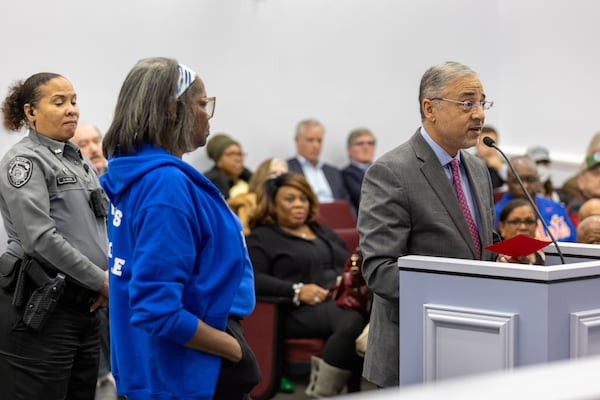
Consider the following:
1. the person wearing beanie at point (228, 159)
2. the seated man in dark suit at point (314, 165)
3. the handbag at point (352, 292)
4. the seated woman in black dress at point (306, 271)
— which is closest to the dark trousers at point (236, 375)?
the handbag at point (352, 292)

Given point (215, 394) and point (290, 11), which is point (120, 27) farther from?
point (215, 394)

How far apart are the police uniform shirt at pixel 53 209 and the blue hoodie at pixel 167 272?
2.54 feet

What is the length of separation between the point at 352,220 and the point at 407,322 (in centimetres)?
436

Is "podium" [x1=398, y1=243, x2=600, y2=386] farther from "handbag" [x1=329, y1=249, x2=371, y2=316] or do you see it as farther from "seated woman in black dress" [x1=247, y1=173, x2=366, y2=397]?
"seated woman in black dress" [x1=247, y1=173, x2=366, y2=397]

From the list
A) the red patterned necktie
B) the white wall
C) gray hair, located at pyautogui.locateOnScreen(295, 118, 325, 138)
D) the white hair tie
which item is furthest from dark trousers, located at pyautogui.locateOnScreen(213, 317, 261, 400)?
gray hair, located at pyautogui.locateOnScreen(295, 118, 325, 138)

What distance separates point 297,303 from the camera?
4.88 metres

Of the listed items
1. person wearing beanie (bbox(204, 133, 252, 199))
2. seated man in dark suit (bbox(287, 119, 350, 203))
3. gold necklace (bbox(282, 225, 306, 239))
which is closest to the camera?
gold necklace (bbox(282, 225, 306, 239))

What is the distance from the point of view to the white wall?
6.61 metres

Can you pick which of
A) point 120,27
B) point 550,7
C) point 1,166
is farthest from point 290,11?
point 1,166

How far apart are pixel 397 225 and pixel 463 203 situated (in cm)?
22

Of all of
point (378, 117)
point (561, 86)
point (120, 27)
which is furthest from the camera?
point (561, 86)

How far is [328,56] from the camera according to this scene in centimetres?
868

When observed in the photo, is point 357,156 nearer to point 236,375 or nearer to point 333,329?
point 333,329

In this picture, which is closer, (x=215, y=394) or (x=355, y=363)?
(x=215, y=394)
